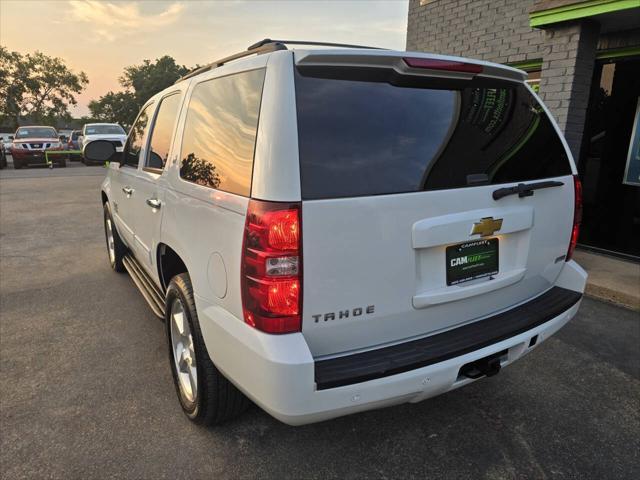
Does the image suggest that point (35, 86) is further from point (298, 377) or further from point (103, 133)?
point (298, 377)

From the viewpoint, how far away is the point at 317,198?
6.05 feet

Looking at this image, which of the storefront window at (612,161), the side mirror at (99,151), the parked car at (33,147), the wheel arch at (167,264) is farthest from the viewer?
the parked car at (33,147)

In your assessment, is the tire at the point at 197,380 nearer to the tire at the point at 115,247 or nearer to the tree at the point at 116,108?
the tire at the point at 115,247

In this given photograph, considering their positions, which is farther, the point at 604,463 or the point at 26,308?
the point at 26,308

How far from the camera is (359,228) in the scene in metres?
1.91

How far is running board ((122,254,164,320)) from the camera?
3.32 metres

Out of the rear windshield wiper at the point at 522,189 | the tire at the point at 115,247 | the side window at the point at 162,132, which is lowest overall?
the tire at the point at 115,247

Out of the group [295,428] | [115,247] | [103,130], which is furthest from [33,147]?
[295,428]

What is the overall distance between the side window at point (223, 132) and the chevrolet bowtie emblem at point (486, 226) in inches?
43.2

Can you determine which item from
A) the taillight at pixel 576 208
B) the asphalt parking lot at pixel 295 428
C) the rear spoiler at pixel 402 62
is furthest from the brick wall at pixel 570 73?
the rear spoiler at pixel 402 62

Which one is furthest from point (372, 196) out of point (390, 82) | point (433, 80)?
point (433, 80)

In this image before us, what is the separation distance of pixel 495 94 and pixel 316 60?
110 cm

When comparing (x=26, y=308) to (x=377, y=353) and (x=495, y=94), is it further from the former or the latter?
(x=495, y=94)

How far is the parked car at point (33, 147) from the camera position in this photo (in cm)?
2109
